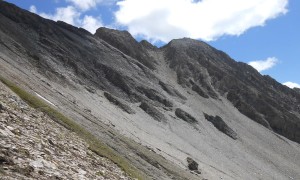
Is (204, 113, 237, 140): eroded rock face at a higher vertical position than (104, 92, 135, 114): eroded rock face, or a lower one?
higher

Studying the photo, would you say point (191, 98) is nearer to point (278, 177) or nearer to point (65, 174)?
point (278, 177)

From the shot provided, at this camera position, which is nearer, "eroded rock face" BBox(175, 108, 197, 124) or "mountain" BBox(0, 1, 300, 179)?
"mountain" BBox(0, 1, 300, 179)

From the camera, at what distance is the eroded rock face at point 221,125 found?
556 feet

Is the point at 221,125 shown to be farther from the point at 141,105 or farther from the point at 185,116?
the point at 141,105

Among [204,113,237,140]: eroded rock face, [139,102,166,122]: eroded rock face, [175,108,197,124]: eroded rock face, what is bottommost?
[139,102,166,122]: eroded rock face

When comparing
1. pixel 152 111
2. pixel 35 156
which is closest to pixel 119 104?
pixel 152 111

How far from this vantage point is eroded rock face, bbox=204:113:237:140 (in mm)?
169350

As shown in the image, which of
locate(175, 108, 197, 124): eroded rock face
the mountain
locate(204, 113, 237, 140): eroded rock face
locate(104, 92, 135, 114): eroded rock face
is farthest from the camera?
locate(204, 113, 237, 140): eroded rock face

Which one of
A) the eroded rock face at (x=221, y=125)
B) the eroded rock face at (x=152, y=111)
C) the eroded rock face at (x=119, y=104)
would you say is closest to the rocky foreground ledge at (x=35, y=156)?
the eroded rock face at (x=119, y=104)

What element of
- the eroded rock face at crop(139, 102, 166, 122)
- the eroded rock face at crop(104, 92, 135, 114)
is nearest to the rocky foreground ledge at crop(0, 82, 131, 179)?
the eroded rock face at crop(104, 92, 135, 114)

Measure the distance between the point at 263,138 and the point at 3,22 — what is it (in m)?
123

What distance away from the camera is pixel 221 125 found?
17100 centimetres

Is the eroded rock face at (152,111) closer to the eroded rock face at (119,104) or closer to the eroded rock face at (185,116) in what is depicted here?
the eroded rock face at (119,104)

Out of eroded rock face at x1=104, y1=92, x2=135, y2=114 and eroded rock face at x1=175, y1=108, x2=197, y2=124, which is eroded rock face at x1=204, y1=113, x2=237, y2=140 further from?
eroded rock face at x1=104, y1=92, x2=135, y2=114
